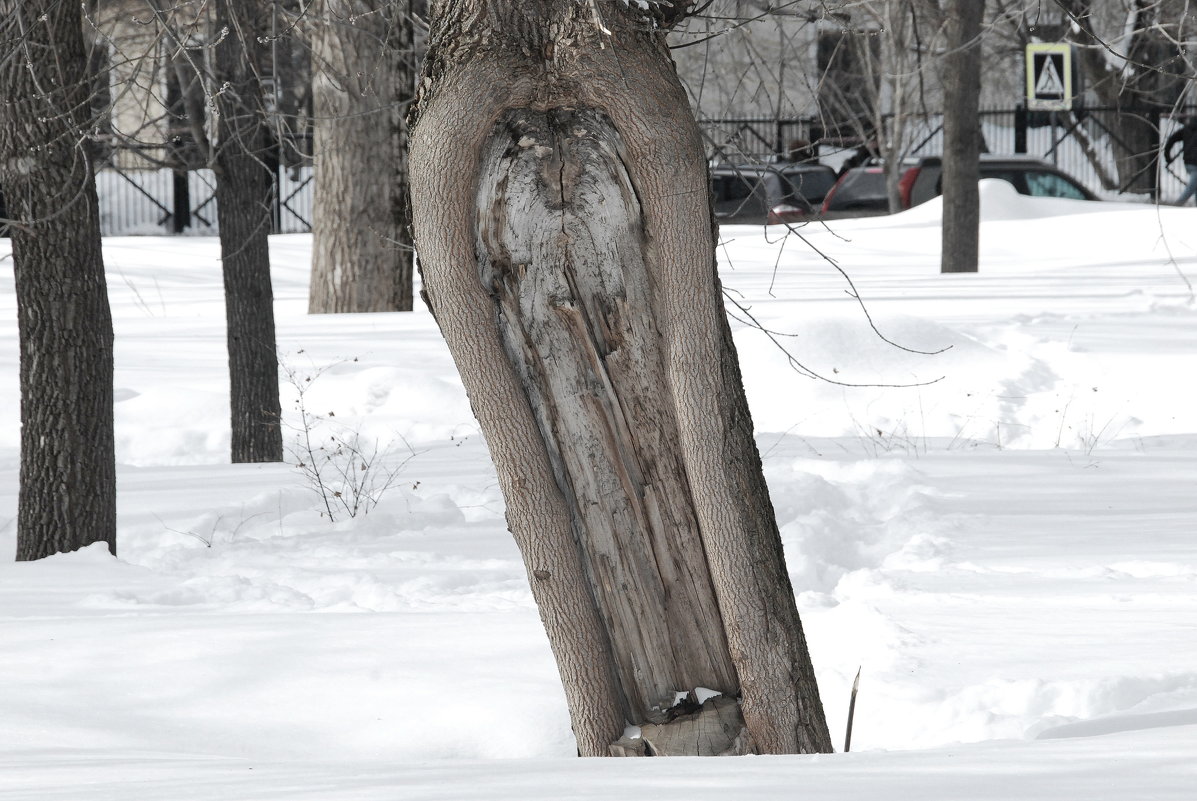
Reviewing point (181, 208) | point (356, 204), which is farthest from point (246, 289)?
point (181, 208)

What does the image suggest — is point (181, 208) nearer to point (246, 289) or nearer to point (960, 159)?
point (960, 159)

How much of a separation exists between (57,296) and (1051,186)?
19.2 metres

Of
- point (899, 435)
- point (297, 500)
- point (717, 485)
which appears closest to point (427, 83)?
point (717, 485)

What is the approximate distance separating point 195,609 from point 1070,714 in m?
2.87

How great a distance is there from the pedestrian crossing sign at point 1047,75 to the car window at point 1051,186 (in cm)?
851

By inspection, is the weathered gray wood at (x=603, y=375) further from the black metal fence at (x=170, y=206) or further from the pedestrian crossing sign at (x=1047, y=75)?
the black metal fence at (x=170, y=206)

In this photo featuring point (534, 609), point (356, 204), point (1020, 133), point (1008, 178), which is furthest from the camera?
point (1020, 133)

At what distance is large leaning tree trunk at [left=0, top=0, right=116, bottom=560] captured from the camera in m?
5.11

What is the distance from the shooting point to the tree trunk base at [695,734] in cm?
296

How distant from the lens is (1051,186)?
21.6m

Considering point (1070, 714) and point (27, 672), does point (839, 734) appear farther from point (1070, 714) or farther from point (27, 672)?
point (27, 672)

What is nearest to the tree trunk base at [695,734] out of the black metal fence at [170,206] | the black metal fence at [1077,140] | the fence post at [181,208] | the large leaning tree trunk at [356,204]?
the large leaning tree trunk at [356,204]

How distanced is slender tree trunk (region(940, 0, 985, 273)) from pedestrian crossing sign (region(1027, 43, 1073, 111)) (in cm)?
92

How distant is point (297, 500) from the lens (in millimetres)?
6426
